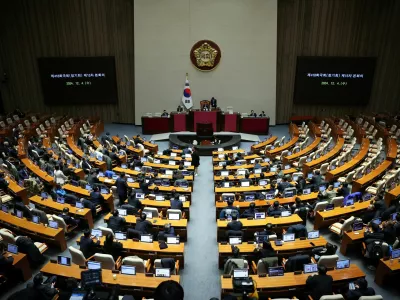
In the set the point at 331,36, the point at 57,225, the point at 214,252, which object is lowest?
the point at 214,252

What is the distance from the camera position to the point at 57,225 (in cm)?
930

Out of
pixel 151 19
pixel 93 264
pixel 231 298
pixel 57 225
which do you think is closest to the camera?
pixel 231 298

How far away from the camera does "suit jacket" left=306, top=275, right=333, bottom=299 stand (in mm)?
6695

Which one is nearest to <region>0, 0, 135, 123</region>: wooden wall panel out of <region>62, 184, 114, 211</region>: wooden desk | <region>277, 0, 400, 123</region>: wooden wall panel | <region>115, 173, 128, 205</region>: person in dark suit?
<region>277, 0, 400, 123</region>: wooden wall panel

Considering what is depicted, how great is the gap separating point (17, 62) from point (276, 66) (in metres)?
17.3

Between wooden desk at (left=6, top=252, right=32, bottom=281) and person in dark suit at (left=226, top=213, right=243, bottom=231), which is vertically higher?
person in dark suit at (left=226, top=213, right=243, bottom=231)

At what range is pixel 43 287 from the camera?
261 inches

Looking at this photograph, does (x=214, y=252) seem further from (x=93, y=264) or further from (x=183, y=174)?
(x=183, y=174)

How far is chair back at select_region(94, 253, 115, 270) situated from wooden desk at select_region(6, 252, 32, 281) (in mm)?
1825

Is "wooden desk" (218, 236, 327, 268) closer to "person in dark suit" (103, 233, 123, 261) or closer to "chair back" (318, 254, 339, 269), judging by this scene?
"chair back" (318, 254, 339, 269)

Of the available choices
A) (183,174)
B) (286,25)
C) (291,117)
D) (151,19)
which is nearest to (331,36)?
(286,25)

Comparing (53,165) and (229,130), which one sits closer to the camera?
(53,165)

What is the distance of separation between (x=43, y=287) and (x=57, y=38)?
19574 mm

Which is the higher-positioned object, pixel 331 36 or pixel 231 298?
pixel 331 36
